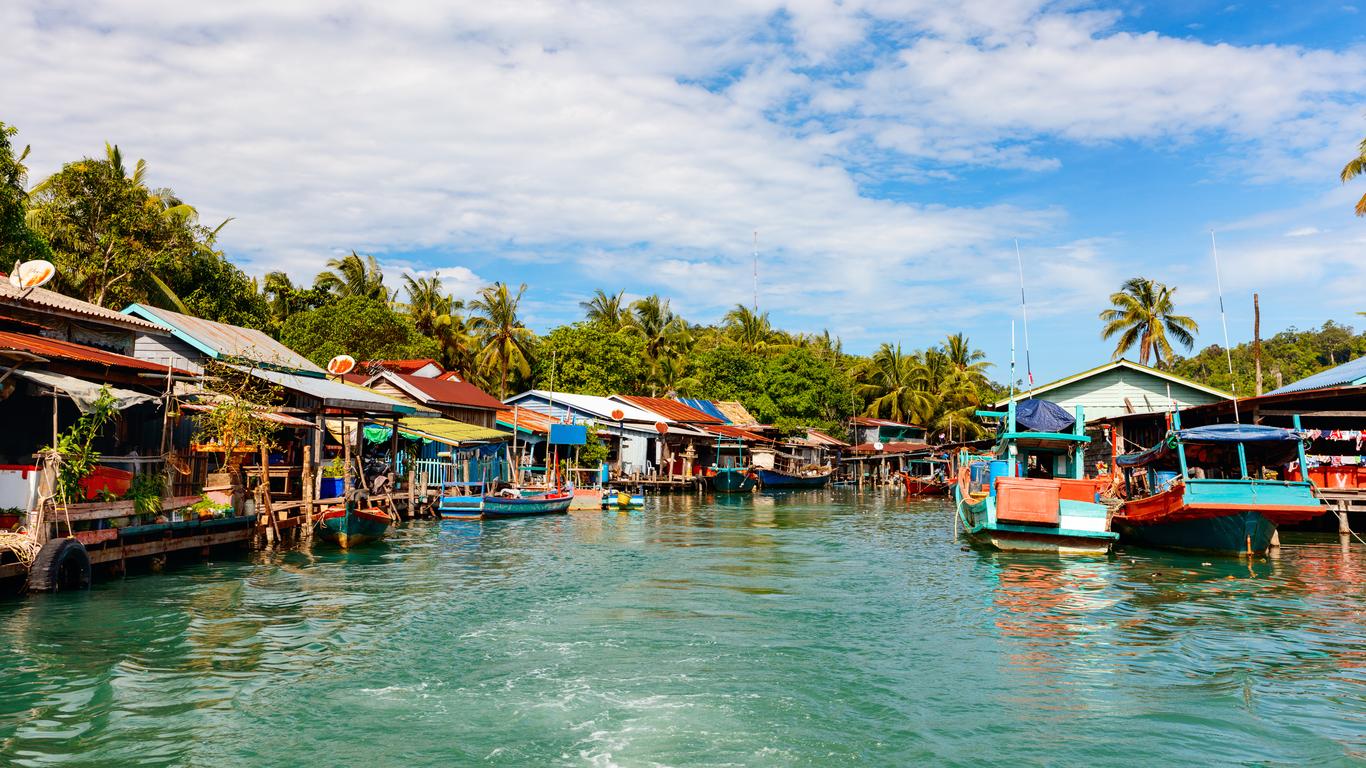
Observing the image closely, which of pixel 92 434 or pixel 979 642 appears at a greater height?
pixel 92 434

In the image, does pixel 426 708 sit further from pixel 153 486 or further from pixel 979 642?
pixel 153 486

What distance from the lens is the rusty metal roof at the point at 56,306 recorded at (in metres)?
18.3

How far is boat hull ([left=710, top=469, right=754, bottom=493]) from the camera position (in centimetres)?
5456

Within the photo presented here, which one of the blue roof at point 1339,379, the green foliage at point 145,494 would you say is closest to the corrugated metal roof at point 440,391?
the green foliage at point 145,494

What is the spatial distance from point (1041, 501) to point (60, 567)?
19.3m

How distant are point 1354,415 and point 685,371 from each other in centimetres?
4652

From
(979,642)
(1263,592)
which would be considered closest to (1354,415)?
(1263,592)

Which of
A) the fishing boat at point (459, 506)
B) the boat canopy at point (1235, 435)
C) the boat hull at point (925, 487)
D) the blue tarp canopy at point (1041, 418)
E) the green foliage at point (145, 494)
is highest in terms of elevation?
the blue tarp canopy at point (1041, 418)

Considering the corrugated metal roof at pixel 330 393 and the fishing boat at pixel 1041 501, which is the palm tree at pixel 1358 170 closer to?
the fishing boat at pixel 1041 501

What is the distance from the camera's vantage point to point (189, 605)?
14.0m

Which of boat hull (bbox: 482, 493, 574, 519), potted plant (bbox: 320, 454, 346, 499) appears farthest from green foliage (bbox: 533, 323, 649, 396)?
potted plant (bbox: 320, 454, 346, 499)

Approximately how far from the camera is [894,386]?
76938 millimetres

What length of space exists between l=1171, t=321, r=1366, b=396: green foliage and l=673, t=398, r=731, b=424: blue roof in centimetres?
3325

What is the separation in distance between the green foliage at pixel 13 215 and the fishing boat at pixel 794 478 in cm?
4090
